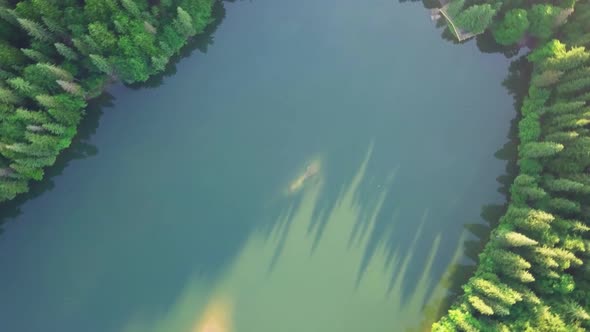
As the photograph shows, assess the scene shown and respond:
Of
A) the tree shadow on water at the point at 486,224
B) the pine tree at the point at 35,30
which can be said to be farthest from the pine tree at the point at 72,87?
the tree shadow on water at the point at 486,224

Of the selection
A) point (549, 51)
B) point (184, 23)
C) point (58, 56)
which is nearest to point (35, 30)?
point (58, 56)

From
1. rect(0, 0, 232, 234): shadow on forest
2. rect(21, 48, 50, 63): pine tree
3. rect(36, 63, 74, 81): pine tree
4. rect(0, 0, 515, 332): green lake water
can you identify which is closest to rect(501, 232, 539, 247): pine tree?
rect(0, 0, 515, 332): green lake water

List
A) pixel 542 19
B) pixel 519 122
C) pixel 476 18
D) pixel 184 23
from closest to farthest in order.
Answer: pixel 542 19, pixel 184 23, pixel 476 18, pixel 519 122

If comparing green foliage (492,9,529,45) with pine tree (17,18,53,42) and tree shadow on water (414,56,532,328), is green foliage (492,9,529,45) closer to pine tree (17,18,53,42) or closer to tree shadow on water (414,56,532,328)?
Answer: tree shadow on water (414,56,532,328)

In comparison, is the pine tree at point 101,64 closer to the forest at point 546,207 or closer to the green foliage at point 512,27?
the forest at point 546,207

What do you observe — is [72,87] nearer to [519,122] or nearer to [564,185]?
[519,122]

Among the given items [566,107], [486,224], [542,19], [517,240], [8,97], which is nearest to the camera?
[517,240]

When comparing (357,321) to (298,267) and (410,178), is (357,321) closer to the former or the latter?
(298,267)
